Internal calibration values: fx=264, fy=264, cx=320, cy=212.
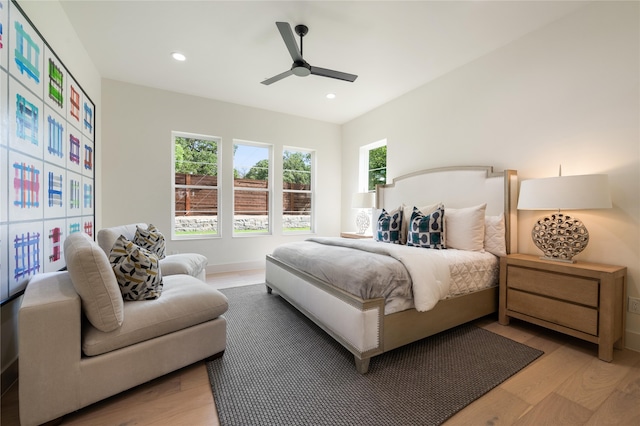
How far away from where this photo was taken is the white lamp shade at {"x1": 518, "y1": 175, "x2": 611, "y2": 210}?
6.34 ft

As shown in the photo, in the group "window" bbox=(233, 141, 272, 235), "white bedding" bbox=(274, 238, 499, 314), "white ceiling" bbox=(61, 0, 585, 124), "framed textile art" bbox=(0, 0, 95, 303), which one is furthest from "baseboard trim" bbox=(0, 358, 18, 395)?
"window" bbox=(233, 141, 272, 235)

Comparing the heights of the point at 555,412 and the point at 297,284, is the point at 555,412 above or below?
below

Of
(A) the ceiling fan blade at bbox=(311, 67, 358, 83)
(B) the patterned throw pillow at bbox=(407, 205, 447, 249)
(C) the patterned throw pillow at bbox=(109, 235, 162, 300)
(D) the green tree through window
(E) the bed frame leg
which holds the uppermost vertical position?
(A) the ceiling fan blade at bbox=(311, 67, 358, 83)

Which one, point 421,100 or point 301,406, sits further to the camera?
point 421,100

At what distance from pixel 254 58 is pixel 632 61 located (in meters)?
3.40

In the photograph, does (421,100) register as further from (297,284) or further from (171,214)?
(171,214)

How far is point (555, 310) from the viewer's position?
6.84ft

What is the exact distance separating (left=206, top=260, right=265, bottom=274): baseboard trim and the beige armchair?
2.70 m

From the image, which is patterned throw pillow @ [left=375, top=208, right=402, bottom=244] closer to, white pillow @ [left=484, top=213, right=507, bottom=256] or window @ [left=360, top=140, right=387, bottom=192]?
white pillow @ [left=484, top=213, right=507, bottom=256]

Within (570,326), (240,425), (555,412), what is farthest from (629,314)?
(240,425)

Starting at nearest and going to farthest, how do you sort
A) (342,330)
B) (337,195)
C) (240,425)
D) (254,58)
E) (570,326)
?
(240,425) < (342,330) < (570,326) < (254,58) < (337,195)

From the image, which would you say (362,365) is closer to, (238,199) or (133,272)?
(133,272)

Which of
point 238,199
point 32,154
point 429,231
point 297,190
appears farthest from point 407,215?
point 32,154

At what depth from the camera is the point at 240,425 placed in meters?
1.29
